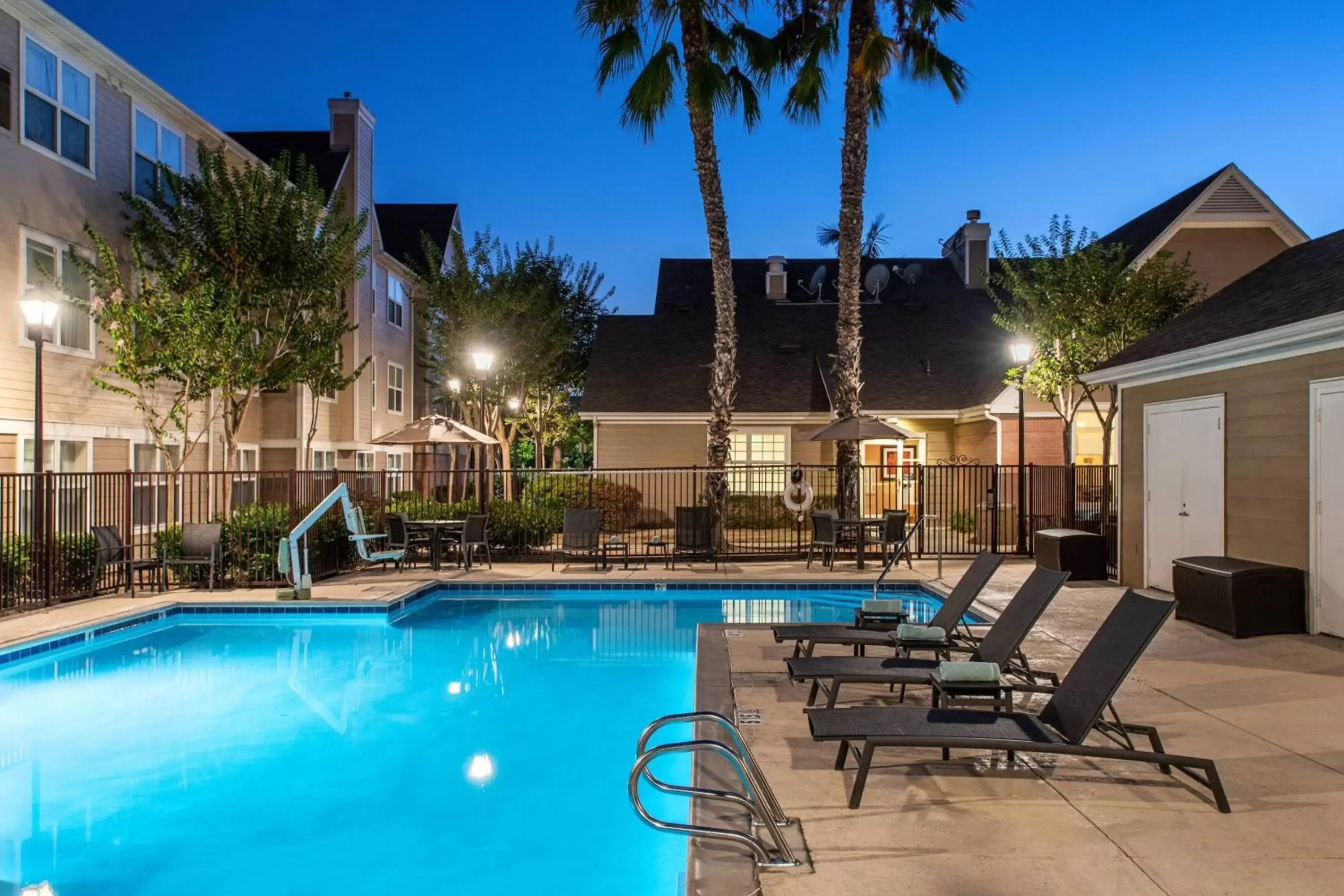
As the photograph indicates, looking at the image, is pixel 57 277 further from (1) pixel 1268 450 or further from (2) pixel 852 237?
(1) pixel 1268 450

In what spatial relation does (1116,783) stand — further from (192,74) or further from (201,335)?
(192,74)

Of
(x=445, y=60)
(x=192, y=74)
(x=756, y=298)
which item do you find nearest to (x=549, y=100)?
(x=445, y=60)

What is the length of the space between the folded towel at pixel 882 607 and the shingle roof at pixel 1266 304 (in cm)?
470

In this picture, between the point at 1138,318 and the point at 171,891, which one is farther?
the point at 1138,318

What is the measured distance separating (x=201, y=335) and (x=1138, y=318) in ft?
51.6

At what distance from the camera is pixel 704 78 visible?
47.7 ft

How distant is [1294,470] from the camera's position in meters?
8.84

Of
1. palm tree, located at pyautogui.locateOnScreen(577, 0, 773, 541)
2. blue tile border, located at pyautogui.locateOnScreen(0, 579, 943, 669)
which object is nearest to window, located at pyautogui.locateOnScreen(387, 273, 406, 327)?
palm tree, located at pyautogui.locateOnScreen(577, 0, 773, 541)

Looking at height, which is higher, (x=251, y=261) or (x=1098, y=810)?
(x=251, y=261)

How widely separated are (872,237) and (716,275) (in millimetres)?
32559

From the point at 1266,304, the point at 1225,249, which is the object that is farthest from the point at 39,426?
the point at 1225,249

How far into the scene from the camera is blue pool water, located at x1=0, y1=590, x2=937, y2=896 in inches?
185

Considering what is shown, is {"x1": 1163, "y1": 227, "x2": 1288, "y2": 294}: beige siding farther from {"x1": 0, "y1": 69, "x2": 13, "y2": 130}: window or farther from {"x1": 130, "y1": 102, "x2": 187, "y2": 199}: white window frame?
{"x1": 0, "y1": 69, "x2": 13, "y2": 130}: window

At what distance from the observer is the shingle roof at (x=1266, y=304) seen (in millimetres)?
8828
